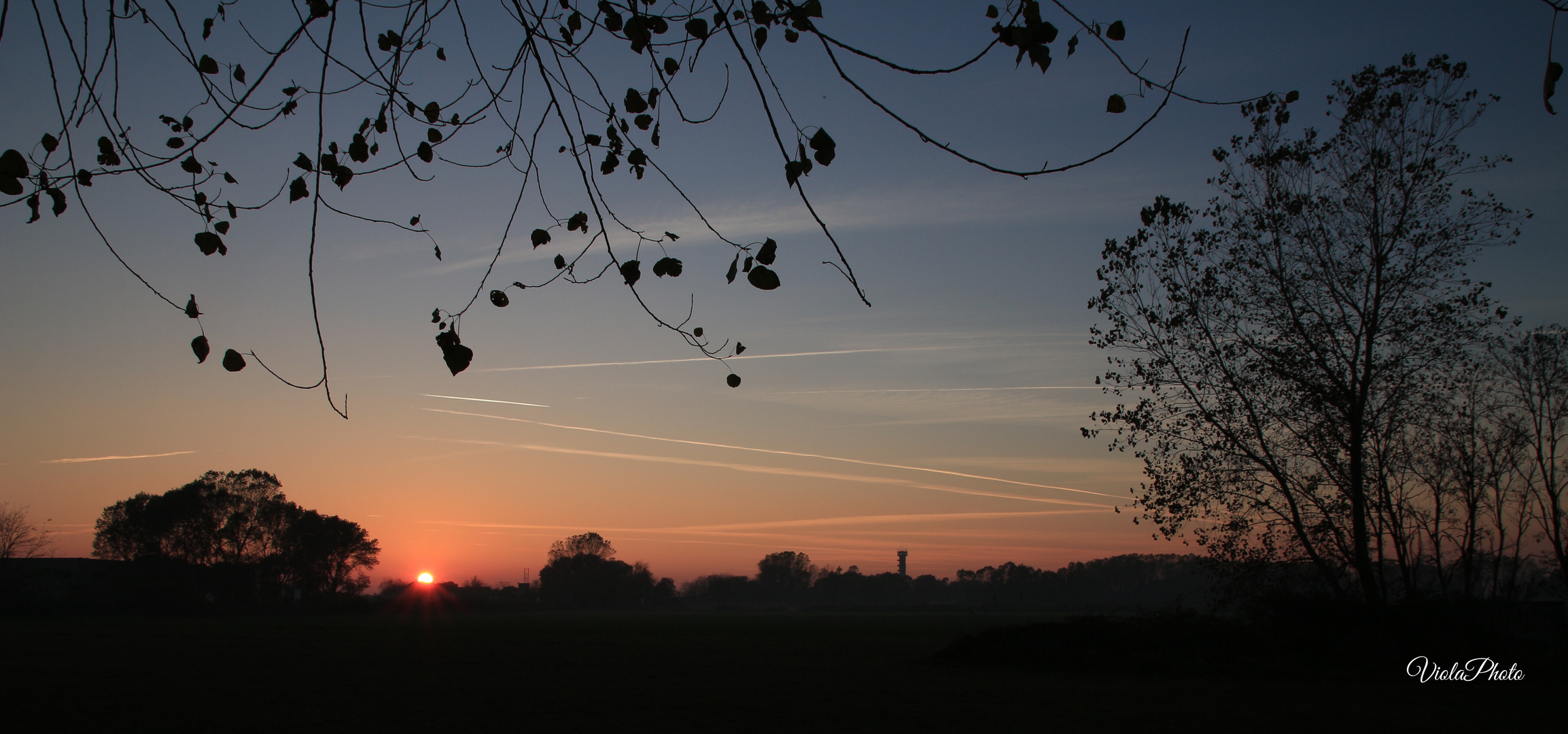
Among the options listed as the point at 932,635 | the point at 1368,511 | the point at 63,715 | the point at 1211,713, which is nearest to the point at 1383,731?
the point at 1211,713

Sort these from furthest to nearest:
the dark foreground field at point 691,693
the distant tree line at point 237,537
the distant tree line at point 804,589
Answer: the distant tree line at point 804,589 → the distant tree line at point 237,537 → the dark foreground field at point 691,693

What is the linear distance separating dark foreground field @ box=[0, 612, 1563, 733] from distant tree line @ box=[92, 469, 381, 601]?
46.4m

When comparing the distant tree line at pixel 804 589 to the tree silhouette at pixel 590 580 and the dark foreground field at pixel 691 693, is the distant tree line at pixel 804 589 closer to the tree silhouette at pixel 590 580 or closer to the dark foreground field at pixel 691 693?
A: the tree silhouette at pixel 590 580

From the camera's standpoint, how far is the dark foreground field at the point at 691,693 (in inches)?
523

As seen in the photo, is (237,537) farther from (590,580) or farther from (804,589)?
(804,589)

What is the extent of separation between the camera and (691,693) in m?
17.1

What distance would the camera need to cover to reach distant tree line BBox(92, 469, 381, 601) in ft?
230

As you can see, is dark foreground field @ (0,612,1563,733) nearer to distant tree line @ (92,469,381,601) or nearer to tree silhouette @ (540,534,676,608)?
distant tree line @ (92,469,381,601)

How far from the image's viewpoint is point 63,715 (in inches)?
515

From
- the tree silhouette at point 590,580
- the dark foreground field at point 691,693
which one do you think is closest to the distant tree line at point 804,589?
the tree silhouette at point 590,580

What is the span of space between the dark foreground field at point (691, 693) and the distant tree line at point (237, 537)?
46.4m

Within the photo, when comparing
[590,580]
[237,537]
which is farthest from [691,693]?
[590,580]

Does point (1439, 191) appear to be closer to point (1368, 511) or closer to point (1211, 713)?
point (1368, 511)

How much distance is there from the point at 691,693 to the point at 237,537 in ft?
239
